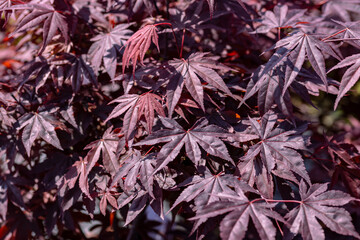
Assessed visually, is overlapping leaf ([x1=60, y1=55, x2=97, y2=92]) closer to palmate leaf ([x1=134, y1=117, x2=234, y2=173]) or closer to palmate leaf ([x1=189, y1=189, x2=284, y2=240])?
palmate leaf ([x1=134, y1=117, x2=234, y2=173])

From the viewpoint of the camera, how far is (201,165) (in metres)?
1.23

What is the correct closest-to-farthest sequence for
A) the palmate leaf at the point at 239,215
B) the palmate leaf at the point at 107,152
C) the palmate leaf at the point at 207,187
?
1. the palmate leaf at the point at 239,215
2. the palmate leaf at the point at 207,187
3. the palmate leaf at the point at 107,152

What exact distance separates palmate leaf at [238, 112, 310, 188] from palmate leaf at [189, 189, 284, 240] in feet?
0.55

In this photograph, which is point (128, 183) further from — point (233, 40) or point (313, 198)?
point (233, 40)

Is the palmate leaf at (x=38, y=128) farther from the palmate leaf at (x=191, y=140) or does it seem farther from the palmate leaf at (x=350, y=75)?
the palmate leaf at (x=350, y=75)

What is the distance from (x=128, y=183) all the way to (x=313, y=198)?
72 cm

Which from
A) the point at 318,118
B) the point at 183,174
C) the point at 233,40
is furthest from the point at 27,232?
the point at 318,118

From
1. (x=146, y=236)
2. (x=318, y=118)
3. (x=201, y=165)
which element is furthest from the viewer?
(x=318, y=118)

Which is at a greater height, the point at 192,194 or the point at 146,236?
the point at 192,194

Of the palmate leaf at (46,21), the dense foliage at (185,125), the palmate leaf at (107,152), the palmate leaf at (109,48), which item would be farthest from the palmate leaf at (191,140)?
the palmate leaf at (46,21)

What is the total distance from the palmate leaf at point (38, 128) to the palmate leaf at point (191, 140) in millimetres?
497

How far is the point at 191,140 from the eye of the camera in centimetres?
118

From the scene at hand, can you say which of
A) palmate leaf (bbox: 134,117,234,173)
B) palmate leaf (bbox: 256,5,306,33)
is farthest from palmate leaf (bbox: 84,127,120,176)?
palmate leaf (bbox: 256,5,306,33)

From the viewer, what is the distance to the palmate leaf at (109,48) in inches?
56.6
